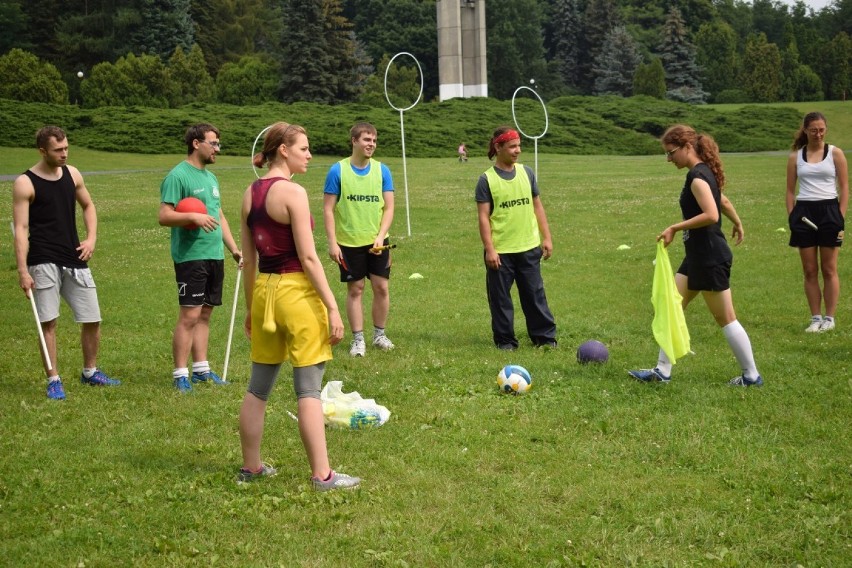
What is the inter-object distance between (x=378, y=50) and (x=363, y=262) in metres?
82.1

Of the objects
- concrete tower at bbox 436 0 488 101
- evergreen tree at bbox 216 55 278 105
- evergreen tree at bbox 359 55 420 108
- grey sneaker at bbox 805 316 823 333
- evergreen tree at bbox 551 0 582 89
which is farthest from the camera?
evergreen tree at bbox 551 0 582 89

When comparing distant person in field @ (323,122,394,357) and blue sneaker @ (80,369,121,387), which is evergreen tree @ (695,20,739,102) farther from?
blue sneaker @ (80,369,121,387)

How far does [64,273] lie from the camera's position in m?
8.45

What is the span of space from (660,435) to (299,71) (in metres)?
60.6

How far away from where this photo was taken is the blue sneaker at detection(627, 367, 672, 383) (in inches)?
326

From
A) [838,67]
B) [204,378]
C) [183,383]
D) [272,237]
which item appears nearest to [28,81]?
[204,378]

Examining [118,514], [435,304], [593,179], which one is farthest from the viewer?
[593,179]

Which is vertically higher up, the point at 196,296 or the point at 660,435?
the point at 196,296

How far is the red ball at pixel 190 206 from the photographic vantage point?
27.0 feet

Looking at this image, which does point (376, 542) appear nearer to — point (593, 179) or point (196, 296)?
point (196, 296)

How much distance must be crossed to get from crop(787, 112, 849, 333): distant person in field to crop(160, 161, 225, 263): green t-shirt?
587 cm

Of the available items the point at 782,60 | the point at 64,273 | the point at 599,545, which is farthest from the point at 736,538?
the point at 782,60

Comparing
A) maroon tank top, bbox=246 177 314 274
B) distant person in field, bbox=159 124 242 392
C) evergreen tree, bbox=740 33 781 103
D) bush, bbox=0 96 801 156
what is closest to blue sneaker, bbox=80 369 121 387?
distant person in field, bbox=159 124 242 392

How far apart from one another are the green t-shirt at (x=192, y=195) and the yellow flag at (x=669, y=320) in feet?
12.2
